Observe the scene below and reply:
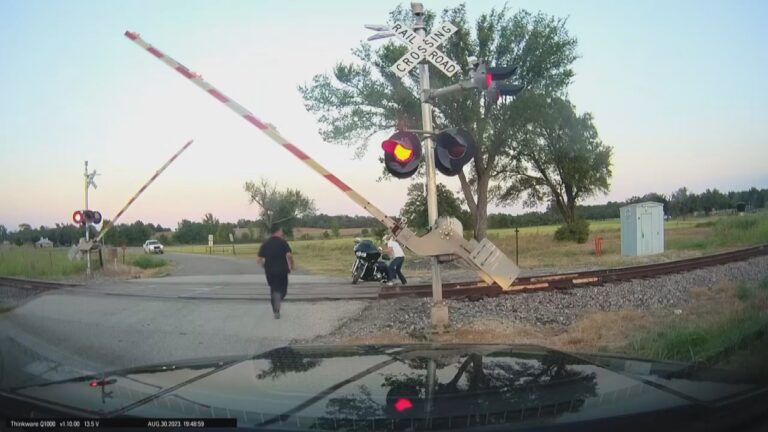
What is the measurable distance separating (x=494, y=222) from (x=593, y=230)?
281 inches

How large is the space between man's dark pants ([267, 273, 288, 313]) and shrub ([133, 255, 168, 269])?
9295mm

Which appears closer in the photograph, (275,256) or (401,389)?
(401,389)

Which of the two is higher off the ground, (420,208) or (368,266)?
(420,208)

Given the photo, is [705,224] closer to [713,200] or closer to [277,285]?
[713,200]

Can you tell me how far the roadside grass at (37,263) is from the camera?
831 cm

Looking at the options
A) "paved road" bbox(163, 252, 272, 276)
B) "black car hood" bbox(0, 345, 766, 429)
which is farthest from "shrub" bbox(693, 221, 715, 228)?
"black car hood" bbox(0, 345, 766, 429)

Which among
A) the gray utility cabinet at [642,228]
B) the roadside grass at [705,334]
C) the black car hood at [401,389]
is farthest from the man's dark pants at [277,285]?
the gray utility cabinet at [642,228]

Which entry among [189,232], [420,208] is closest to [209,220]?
[189,232]

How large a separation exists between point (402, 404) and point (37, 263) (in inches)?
349

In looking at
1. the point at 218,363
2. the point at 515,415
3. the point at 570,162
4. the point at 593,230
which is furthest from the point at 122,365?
the point at 593,230

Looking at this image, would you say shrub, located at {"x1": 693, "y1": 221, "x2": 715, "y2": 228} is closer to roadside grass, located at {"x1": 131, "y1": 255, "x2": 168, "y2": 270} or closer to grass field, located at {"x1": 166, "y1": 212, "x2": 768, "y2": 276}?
grass field, located at {"x1": 166, "y1": 212, "x2": 768, "y2": 276}

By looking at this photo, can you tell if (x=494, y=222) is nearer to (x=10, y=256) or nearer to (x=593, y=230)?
(x=593, y=230)

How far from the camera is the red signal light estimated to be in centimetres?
254

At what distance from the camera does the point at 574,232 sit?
28.4m
